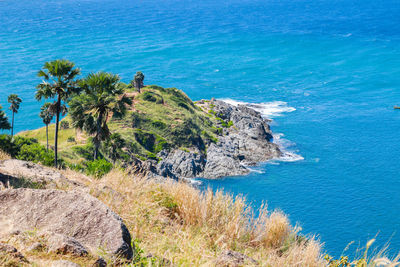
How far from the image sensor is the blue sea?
208ft

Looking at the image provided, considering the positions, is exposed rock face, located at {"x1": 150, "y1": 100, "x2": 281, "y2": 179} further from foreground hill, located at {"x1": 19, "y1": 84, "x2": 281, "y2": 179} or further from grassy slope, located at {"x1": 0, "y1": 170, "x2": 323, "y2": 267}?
grassy slope, located at {"x1": 0, "y1": 170, "x2": 323, "y2": 267}

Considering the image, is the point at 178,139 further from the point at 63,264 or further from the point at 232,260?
the point at 63,264

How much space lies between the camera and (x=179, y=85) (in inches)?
5128

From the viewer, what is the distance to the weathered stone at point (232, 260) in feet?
32.5

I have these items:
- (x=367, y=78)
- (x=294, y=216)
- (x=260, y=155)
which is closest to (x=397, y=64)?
(x=367, y=78)

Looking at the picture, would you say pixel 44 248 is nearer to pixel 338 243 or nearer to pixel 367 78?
pixel 338 243

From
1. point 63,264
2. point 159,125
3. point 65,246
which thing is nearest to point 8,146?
point 65,246

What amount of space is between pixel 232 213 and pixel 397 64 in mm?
149274

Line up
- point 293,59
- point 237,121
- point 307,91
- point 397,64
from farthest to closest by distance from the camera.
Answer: point 293,59 < point 397,64 < point 307,91 < point 237,121

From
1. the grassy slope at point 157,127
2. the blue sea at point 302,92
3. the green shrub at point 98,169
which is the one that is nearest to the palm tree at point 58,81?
the green shrub at point 98,169

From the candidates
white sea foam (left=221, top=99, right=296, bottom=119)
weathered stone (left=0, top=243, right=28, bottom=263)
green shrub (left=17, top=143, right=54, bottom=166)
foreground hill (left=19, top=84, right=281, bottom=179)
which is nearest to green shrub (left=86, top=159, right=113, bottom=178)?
green shrub (left=17, top=143, right=54, bottom=166)

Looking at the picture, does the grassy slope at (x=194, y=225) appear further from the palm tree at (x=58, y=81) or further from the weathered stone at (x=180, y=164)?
the weathered stone at (x=180, y=164)

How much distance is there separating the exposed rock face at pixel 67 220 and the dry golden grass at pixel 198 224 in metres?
1.56

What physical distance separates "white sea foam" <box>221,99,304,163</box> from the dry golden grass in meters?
65.4
